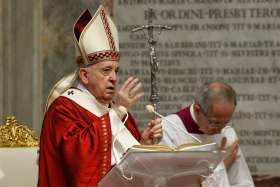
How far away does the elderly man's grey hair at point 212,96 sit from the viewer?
6168 millimetres

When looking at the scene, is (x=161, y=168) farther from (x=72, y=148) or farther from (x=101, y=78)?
(x=101, y=78)

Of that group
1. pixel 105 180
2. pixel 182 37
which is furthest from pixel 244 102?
pixel 105 180

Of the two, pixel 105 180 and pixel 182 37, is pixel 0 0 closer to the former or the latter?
pixel 182 37

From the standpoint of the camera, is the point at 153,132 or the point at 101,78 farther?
the point at 101,78

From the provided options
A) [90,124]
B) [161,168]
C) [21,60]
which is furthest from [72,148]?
[21,60]

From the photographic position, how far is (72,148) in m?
5.07

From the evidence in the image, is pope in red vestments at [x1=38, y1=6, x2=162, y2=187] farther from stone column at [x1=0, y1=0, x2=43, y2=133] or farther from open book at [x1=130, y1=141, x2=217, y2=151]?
stone column at [x1=0, y1=0, x2=43, y2=133]

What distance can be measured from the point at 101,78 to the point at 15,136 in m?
1.18

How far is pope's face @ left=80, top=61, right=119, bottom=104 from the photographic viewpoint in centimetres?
527

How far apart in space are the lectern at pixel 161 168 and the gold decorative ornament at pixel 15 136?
5.34ft

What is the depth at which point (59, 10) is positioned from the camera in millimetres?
7746

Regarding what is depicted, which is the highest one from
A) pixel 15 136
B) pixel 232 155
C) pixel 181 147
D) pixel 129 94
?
pixel 129 94

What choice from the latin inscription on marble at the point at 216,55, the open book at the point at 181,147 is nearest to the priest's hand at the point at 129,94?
the open book at the point at 181,147

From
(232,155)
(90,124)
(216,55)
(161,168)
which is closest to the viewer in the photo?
(161,168)
